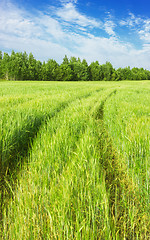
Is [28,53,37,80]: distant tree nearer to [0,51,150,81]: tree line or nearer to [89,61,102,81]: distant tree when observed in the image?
[0,51,150,81]: tree line

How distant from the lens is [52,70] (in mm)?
56656

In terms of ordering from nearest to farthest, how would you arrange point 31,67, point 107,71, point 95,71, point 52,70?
point 31,67, point 52,70, point 95,71, point 107,71

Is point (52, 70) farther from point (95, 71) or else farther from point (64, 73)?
point (95, 71)

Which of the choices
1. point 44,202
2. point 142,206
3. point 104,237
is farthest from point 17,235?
point 142,206

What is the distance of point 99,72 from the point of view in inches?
2584

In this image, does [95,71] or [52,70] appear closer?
[52,70]

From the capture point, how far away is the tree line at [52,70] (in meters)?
51.0

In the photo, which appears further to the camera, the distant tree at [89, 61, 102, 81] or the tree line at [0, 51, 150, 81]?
the distant tree at [89, 61, 102, 81]

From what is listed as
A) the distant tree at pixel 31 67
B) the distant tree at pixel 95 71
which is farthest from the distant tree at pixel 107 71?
the distant tree at pixel 31 67

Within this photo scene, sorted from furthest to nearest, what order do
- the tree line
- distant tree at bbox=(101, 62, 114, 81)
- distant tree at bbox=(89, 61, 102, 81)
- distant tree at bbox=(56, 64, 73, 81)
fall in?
distant tree at bbox=(101, 62, 114, 81) < distant tree at bbox=(89, 61, 102, 81) < distant tree at bbox=(56, 64, 73, 81) < the tree line

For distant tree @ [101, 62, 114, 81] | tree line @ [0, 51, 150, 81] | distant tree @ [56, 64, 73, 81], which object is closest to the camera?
tree line @ [0, 51, 150, 81]

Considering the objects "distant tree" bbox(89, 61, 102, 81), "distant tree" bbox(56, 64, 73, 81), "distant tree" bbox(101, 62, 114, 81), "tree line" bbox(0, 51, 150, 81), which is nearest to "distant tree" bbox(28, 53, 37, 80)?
"tree line" bbox(0, 51, 150, 81)

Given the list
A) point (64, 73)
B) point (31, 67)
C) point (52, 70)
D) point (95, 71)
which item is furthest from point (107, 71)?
point (31, 67)

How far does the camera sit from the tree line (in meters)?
51.0
